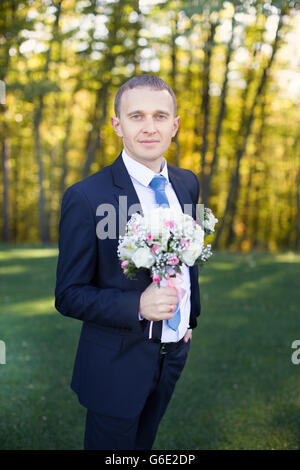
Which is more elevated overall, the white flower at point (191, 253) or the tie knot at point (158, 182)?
the tie knot at point (158, 182)

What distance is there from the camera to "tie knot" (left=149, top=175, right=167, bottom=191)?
2373 millimetres

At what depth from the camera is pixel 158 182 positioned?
7.82ft

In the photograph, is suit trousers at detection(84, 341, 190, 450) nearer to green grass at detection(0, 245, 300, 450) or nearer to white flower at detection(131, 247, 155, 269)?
white flower at detection(131, 247, 155, 269)

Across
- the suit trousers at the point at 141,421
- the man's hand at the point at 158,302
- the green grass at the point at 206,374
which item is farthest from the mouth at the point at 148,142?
the green grass at the point at 206,374

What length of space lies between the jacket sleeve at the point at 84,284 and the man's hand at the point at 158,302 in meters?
0.06

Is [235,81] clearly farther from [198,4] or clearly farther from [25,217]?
[25,217]

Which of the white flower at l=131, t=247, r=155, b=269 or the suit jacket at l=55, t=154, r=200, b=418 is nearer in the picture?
the white flower at l=131, t=247, r=155, b=269

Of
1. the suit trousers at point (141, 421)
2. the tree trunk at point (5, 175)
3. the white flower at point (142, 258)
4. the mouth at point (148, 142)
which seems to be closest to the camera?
the white flower at point (142, 258)

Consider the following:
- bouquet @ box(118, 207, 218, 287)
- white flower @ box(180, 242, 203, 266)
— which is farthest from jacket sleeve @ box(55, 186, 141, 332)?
white flower @ box(180, 242, 203, 266)

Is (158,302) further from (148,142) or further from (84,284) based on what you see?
(148,142)

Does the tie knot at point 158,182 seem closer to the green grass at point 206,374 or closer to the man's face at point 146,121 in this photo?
the man's face at point 146,121

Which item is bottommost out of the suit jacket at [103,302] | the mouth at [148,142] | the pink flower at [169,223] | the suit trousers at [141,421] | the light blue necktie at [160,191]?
the suit trousers at [141,421]

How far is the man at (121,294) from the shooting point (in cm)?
220

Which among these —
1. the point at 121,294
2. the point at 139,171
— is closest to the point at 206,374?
the point at 121,294
